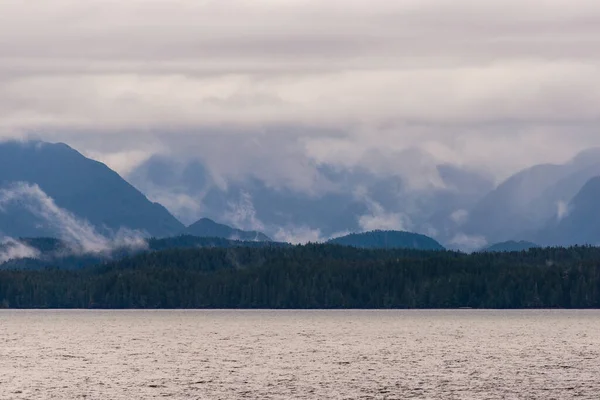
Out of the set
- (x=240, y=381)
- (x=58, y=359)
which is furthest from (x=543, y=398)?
(x=58, y=359)

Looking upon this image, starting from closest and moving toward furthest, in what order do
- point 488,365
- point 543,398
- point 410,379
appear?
point 543,398, point 410,379, point 488,365

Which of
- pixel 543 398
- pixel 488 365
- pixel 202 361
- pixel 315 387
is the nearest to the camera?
pixel 543 398

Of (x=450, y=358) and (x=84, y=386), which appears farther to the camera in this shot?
(x=450, y=358)

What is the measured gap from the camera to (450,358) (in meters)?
198

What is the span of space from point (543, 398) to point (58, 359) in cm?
9246

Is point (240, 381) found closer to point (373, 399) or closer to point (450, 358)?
point (373, 399)

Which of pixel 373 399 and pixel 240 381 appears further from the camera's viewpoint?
pixel 240 381

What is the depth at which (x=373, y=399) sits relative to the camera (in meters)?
134

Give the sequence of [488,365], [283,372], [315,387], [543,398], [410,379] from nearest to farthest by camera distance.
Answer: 1. [543,398]
2. [315,387]
3. [410,379]
4. [283,372]
5. [488,365]

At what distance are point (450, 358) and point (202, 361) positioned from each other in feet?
129

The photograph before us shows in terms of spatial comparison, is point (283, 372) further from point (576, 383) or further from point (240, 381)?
point (576, 383)

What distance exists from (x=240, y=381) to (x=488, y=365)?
4320cm

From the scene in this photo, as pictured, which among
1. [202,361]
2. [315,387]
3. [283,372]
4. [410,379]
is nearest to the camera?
[315,387]

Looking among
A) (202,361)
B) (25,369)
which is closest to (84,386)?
(25,369)
